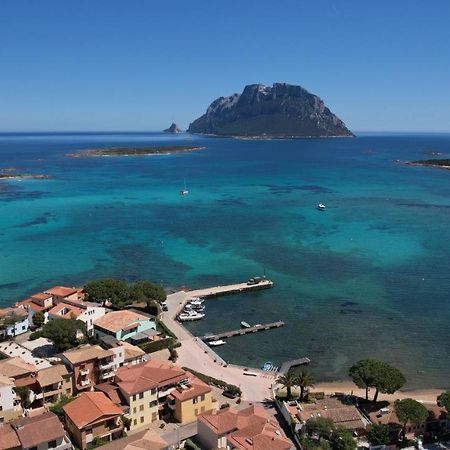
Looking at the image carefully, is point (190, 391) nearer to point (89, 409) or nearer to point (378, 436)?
point (89, 409)

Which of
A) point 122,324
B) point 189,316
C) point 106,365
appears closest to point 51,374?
point 106,365

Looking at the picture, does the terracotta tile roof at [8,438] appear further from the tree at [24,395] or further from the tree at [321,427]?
the tree at [321,427]

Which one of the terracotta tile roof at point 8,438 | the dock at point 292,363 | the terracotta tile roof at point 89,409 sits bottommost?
the dock at point 292,363

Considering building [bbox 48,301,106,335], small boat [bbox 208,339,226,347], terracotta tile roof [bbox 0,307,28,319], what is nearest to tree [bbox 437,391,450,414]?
small boat [bbox 208,339,226,347]

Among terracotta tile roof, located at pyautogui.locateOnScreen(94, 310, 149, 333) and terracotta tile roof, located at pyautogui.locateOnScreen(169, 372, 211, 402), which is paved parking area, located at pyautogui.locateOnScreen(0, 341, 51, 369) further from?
terracotta tile roof, located at pyautogui.locateOnScreen(169, 372, 211, 402)

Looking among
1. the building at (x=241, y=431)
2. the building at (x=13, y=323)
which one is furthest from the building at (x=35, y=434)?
the building at (x=13, y=323)

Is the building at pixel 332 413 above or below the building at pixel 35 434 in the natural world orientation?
below

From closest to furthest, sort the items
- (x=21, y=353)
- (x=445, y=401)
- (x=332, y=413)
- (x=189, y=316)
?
(x=445, y=401) → (x=332, y=413) → (x=21, y=353) → (x=189, y=316)
